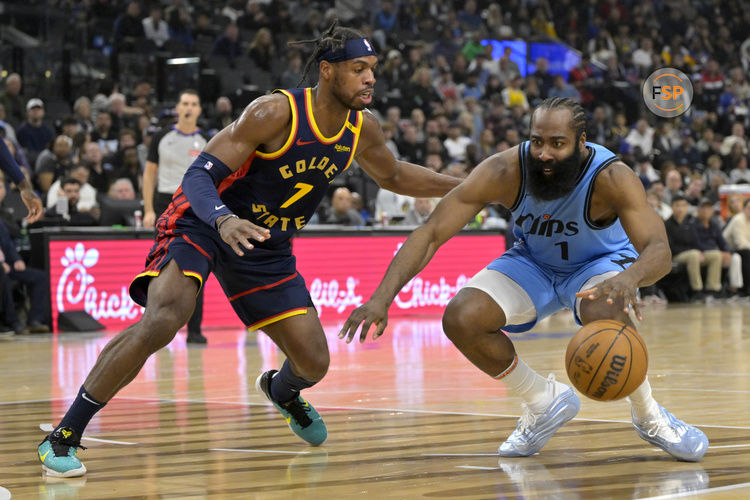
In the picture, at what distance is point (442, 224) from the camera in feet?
16.6

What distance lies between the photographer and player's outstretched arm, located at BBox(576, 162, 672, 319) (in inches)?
177

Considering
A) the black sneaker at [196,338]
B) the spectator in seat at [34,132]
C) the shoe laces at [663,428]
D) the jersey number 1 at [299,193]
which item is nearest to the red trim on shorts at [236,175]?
the jersey number 1 at [299,193]

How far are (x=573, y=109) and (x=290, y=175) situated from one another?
1356 millimetres

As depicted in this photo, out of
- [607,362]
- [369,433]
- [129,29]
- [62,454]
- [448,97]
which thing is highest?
[129,29]

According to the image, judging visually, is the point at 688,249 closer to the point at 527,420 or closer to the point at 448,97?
the point at 448,97

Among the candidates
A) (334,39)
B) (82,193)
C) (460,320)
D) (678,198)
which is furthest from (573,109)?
(678,198)

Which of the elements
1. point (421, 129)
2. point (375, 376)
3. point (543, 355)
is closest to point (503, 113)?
point (421, 129)

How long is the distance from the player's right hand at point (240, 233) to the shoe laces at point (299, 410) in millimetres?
1165

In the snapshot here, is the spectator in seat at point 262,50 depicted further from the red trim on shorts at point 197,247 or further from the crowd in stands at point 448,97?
the red trim on shorts at point 197,247

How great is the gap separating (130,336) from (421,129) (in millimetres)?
14368

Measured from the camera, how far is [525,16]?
2630 centimetres

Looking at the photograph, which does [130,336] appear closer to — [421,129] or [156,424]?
[156,424]

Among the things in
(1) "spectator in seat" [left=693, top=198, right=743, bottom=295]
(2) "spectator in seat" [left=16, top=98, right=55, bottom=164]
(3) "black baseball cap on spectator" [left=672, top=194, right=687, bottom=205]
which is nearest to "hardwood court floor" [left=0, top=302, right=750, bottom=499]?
(2) "spectator in seat" [left=16, top=98, right=55, bottom=164]

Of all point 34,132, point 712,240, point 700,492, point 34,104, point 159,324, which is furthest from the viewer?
point 712,240
